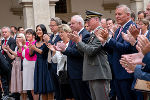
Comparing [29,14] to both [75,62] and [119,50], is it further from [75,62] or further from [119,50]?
[119,50]

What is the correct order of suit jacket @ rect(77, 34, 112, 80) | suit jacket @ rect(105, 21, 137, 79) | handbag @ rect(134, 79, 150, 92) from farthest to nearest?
suit jacket @ rect(77, 34, 112, 80)
suit jacket @ rect(105, 21, 137, 79)
handbag @ rect(134, 79, 150, 92)

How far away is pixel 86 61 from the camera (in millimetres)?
5602

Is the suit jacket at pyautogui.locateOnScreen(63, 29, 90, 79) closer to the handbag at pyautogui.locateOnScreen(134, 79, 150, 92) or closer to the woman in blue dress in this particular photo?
the woman in blue dress

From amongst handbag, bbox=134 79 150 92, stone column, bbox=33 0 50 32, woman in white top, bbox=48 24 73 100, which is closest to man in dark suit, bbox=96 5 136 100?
handbag, bbox=134 79 150 92

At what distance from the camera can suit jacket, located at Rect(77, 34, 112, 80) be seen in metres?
5.46

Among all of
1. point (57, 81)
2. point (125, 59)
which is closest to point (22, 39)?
point (57, 81)

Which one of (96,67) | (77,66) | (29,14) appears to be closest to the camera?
(96,67)

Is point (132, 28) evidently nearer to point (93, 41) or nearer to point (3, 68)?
point (93, 41)

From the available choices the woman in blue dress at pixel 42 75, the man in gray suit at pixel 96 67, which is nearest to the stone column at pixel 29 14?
the woman in blue dress at pixel 42 75

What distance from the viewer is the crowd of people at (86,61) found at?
454cm

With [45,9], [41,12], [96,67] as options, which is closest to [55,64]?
[96,67]

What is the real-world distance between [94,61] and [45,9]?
24.6ft

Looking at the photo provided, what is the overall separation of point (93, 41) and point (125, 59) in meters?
2.17

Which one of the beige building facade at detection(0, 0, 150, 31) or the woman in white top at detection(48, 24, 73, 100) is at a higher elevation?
the beige building facade at detection(0, 0, 150, 31)
